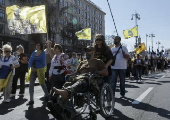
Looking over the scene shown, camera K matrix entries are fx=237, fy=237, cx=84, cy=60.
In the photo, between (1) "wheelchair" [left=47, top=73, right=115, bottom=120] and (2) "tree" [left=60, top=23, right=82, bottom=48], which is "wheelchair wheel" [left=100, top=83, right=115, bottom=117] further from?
(2) "tree" [left=60, top=23, right=82, bottom=48]

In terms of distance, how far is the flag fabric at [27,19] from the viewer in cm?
867

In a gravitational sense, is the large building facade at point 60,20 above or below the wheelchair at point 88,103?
above

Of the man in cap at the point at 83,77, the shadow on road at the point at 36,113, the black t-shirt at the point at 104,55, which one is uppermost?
the black t-shirt at the point at 104,55

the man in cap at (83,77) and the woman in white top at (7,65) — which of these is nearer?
the man in cap at (83,77)

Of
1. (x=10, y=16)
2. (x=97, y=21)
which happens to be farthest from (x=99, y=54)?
(x=97, y=21)

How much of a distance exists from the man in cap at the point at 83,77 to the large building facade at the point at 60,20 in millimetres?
10865

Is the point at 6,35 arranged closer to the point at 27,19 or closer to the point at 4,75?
the point at 27,19

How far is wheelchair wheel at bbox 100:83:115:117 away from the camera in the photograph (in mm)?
4210

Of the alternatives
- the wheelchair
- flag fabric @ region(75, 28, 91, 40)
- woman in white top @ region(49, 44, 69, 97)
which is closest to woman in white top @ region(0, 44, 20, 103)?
woman in white top @ region(49, 44, 69, 97)

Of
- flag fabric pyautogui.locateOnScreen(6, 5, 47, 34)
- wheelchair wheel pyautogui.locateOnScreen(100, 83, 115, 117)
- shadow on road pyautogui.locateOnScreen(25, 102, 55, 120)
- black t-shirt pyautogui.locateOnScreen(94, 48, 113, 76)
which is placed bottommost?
shadow on road pyautogui.locateOnScreen(25, 102, 55, 120)

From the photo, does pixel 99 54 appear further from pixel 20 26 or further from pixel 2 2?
pixel 2 2

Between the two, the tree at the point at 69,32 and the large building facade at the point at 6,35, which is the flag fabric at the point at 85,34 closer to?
the large building facade at the point at 6,35

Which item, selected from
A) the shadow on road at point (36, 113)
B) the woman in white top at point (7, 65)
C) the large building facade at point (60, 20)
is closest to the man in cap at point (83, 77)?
the shadow on road at point (36, 113)

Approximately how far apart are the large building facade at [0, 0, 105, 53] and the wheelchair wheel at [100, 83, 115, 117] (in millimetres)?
10929
